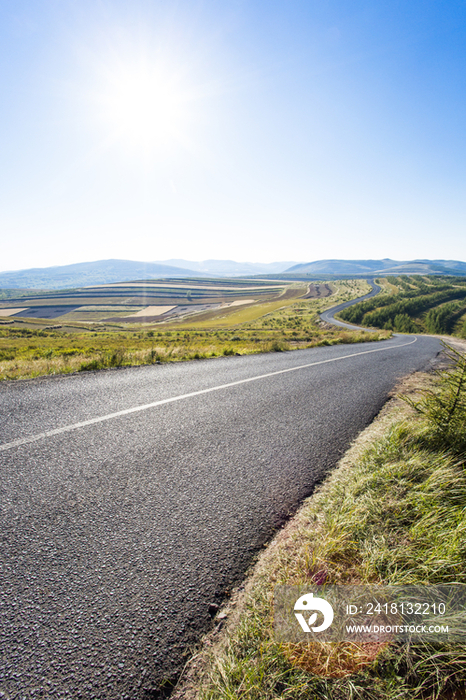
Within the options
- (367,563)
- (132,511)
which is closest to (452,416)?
(367,563)

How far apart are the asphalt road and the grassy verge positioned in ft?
0.84

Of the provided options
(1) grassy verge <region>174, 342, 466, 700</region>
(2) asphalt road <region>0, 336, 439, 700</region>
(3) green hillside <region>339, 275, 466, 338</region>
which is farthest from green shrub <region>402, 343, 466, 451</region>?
(3) green hillside <region>339, 275, 466, 338</region>

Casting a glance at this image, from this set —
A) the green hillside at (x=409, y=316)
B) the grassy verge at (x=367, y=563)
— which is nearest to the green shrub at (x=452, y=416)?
the grassy verge at (x=367, y=563)

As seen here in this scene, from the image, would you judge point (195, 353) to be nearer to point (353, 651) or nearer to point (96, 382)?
point (96, 382)

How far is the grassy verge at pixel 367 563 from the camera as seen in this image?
144 centimetres

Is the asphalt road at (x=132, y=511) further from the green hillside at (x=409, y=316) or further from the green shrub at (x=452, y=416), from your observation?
the green hillside at (x=409, y=316)

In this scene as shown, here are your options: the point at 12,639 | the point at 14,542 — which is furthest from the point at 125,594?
the point at 14,542

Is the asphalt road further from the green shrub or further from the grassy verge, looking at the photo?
the green shrub

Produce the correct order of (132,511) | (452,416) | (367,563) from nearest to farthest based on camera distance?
1. (367,563)
2. (132,511)
3. (452,416)

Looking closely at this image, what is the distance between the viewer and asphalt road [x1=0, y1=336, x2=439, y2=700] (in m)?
Answer: 1.66

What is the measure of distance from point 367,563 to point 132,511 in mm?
2045

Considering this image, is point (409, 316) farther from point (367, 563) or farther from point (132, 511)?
point (132, 511)

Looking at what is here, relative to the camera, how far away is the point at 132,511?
2744 mm

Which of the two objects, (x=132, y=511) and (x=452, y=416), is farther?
(x=452, y=416)
